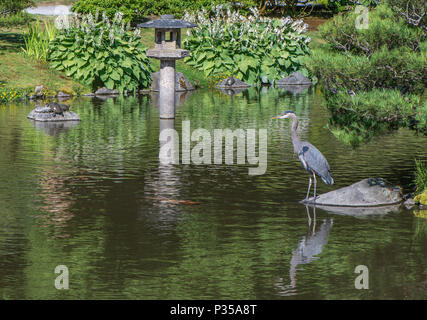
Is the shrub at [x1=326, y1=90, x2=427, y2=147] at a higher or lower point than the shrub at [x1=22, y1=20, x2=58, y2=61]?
lower

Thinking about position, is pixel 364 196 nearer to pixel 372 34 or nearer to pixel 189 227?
pixel 372 34

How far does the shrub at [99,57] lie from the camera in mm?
33906

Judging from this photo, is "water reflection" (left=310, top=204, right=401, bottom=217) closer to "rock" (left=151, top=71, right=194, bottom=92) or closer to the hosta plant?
"rock" (left=151, top=71, right=194, bottom=92)

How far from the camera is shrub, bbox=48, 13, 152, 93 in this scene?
111 ft

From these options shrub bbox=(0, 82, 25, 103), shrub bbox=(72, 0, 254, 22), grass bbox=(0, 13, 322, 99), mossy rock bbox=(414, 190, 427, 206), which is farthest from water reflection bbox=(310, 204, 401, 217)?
shrub bbox=(72, 0, 254, 22)

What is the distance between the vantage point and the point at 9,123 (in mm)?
24719

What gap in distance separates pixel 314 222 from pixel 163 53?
1347 cm

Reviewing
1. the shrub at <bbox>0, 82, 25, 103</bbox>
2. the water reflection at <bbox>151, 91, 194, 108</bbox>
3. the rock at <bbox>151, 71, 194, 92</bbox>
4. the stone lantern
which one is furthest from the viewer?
the rock at <bbox>151, 71, 194, 92</bbox>

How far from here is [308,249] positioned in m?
11.6

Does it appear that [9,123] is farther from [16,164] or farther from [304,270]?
[304,270]

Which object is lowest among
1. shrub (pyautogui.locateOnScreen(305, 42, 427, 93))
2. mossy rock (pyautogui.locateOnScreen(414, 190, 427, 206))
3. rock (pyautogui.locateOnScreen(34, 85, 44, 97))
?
mossy rock (pyautogui.locateOnScreen(414, 190, 427, 206))

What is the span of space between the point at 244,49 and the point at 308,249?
1106 inches

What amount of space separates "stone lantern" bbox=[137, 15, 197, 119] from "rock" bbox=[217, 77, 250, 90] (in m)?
11.6

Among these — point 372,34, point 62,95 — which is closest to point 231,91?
point 62,95
